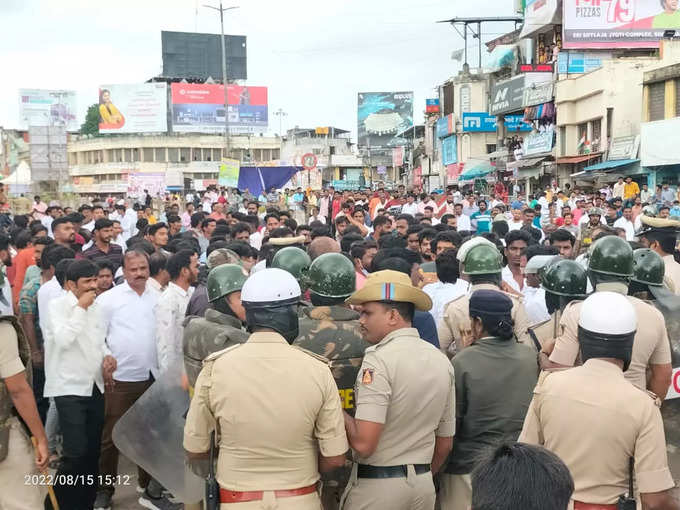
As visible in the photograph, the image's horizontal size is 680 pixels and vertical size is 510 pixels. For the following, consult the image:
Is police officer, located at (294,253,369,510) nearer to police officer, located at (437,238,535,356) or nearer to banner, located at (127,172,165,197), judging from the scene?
police officer, located at (437,238,535,356)

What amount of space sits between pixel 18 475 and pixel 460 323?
2655mm

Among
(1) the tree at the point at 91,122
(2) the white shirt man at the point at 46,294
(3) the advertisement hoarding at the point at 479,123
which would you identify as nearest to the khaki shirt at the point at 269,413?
(2) the white shirt man at the point at 46,294

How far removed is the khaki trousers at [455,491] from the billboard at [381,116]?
81970 mm

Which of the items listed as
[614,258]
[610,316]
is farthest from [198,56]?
[610,316]

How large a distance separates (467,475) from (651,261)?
187 cm

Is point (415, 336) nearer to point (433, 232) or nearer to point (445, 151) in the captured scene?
point (433, 232)

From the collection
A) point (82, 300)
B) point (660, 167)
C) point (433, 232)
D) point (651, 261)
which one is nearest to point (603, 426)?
point (651, 261)

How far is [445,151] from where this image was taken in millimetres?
51000

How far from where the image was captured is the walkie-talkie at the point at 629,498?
8.84 feet

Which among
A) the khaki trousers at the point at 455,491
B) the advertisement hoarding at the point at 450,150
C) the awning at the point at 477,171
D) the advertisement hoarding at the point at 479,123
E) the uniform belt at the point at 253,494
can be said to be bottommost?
the khaki trousers at the point at 455,491

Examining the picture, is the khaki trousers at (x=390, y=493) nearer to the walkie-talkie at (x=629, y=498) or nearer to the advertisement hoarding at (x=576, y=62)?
the walkie-talkie at (x=629, y=498)

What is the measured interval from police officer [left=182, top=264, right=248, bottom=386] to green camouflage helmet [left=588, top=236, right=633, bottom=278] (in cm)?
201

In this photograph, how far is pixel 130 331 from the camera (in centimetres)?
537

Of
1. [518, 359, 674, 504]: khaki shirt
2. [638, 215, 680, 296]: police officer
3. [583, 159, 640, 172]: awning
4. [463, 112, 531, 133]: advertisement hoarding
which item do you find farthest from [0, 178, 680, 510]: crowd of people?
[463, 112, 531, 133]: advertisement hoarding
